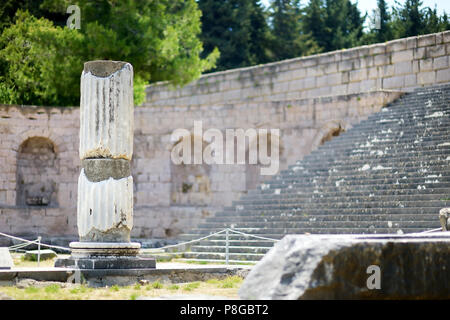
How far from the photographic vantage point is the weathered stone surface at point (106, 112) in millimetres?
10844

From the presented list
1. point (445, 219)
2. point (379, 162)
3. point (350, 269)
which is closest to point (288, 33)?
point (379, 162)

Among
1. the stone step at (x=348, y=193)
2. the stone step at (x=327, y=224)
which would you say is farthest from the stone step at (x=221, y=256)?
the stone step at (x=348, y=193)

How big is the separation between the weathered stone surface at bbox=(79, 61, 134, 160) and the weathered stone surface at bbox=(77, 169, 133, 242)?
0.42 metres

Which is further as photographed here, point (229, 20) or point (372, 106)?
point (229, 20)

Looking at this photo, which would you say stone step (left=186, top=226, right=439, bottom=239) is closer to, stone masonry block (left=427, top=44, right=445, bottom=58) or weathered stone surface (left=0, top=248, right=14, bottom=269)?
weathered stone surface (left=0, top=248, right=14, bottom=269)

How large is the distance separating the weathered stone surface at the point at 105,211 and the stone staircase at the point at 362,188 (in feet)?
12.5

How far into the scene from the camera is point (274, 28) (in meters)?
32.5

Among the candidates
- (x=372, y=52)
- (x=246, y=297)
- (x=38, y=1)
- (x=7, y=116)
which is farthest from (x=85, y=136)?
(x=38, y=1)

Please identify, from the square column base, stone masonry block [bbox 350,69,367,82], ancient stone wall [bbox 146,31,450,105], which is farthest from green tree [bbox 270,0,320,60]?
the square column base

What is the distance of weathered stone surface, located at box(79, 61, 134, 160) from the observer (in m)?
10.8
